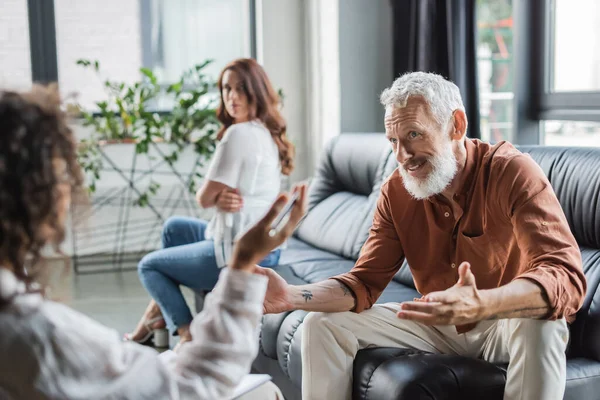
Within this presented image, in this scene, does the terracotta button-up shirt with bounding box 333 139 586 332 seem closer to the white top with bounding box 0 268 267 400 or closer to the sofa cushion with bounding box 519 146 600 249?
the sofa cushion with bounding box 519 146 600 249

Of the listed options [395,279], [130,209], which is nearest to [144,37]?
[130,209]

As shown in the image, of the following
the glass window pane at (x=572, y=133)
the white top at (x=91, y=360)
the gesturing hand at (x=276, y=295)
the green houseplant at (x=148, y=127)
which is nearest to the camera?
the white top at (x=91, y=360)

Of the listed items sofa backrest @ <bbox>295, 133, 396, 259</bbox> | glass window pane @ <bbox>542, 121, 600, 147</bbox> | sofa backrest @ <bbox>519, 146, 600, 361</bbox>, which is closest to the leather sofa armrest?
sofa backrest @ <bbox>519, 146, 600, 361</bbox>

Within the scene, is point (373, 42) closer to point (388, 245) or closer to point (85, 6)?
point (85, 6)

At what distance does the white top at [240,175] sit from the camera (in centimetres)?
287

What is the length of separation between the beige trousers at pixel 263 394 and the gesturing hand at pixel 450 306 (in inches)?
11.4

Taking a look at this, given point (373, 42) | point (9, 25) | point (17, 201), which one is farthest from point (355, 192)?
point (9, 25)

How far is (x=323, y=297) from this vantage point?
193 cm

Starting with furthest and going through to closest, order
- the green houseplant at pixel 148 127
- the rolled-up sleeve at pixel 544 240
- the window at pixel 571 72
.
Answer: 1. the green houseplant at pixel 148 127
2. the window at pixel 571 72
3. the rolled-up sleeve at pixel 544 240

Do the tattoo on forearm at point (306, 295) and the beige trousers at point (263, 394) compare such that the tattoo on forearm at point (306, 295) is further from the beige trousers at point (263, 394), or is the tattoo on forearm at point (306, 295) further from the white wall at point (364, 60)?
the white wall at point (364, 60)

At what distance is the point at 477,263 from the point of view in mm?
1920

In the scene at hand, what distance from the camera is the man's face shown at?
6.33 feet

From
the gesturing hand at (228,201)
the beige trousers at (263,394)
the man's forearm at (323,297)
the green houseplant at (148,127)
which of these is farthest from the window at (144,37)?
the beige trousers at (263,394)

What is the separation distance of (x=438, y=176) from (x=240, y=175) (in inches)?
44.7
